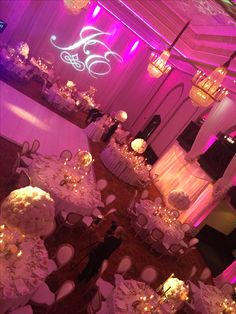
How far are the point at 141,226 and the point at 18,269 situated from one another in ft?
17.0

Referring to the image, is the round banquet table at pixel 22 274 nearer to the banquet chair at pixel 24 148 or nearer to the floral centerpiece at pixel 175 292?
the floral centerpiece at pixel 175 292

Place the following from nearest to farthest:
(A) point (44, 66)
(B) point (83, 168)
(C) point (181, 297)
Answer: (C) point (181, 297) → (B) point (83, 168) → (A) point (44, 66)

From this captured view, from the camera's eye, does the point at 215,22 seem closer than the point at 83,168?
No

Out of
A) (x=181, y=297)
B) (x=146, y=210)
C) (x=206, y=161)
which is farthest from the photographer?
(x=206, y=161)

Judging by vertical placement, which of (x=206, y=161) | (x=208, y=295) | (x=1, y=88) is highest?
(x=206, y=161)

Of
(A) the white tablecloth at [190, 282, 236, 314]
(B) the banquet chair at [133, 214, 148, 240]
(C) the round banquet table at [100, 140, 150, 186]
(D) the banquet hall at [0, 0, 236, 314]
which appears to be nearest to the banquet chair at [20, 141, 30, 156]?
(D) the banquet hall at [0, 0, 236, 314]

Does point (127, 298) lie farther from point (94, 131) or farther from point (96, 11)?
point (96, 11)

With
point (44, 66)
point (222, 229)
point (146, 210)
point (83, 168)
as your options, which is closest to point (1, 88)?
point (44, 66)

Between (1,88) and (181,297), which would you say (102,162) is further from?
(181,297)

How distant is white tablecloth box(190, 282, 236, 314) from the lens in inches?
304

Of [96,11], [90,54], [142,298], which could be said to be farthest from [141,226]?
[96,11]

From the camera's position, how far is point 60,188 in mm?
7699

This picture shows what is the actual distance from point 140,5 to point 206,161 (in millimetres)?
7710

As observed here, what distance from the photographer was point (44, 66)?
17891 millimetres
